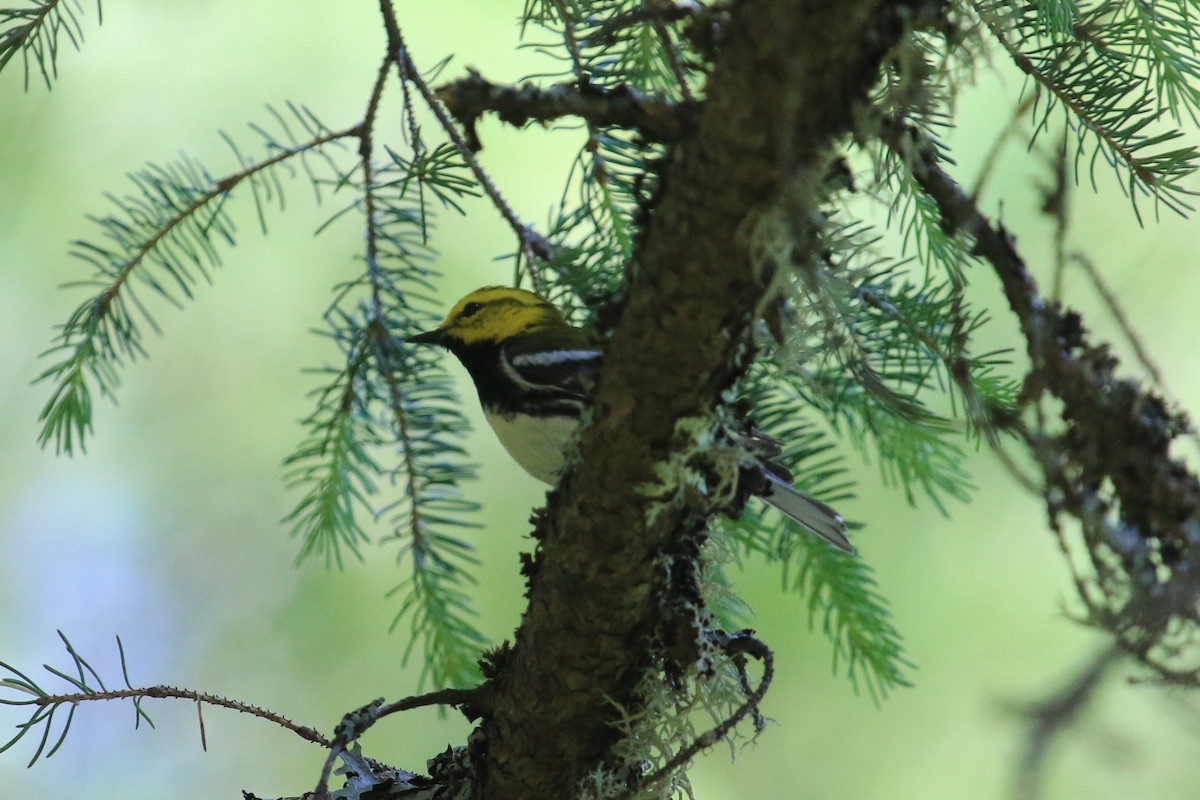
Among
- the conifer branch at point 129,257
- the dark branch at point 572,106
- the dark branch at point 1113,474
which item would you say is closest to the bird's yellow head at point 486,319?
the conifer branch at point 129,257

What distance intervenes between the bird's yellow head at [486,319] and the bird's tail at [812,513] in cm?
82

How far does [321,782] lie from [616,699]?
0.90 ft

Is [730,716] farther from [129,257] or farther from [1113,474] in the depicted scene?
[129,257]

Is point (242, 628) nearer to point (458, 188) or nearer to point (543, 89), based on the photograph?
point (458, 188)

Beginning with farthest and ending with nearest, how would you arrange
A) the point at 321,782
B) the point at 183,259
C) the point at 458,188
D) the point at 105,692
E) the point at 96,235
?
the point at 96,235
the point at 183,259
the point at 458,188
the point at 105,692
the point at 321,782

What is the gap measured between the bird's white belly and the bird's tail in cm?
44

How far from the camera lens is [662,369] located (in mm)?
807

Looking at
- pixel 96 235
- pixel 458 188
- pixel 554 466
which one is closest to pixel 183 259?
pixel 458 188

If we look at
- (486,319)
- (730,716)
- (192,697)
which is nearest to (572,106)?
(730,716)

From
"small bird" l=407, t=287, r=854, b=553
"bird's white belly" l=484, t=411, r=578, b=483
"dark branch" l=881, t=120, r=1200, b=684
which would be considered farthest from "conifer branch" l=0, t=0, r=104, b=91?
"dark branch" l=881, t=120, r=1200, b=684

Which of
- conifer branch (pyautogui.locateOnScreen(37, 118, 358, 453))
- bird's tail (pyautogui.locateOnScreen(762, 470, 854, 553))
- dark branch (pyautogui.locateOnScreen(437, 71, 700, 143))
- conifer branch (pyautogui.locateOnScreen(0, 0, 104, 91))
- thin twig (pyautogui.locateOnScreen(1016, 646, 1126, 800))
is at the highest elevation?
conifer branch (pyautogui.locateOnScreen(0, 0, 104, 91))

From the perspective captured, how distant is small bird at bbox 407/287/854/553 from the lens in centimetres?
172

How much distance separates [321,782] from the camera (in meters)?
0.92

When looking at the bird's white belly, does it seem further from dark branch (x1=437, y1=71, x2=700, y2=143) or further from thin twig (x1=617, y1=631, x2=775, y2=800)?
dark branch (x1=437, y1=71, x2=700, y2=143)
